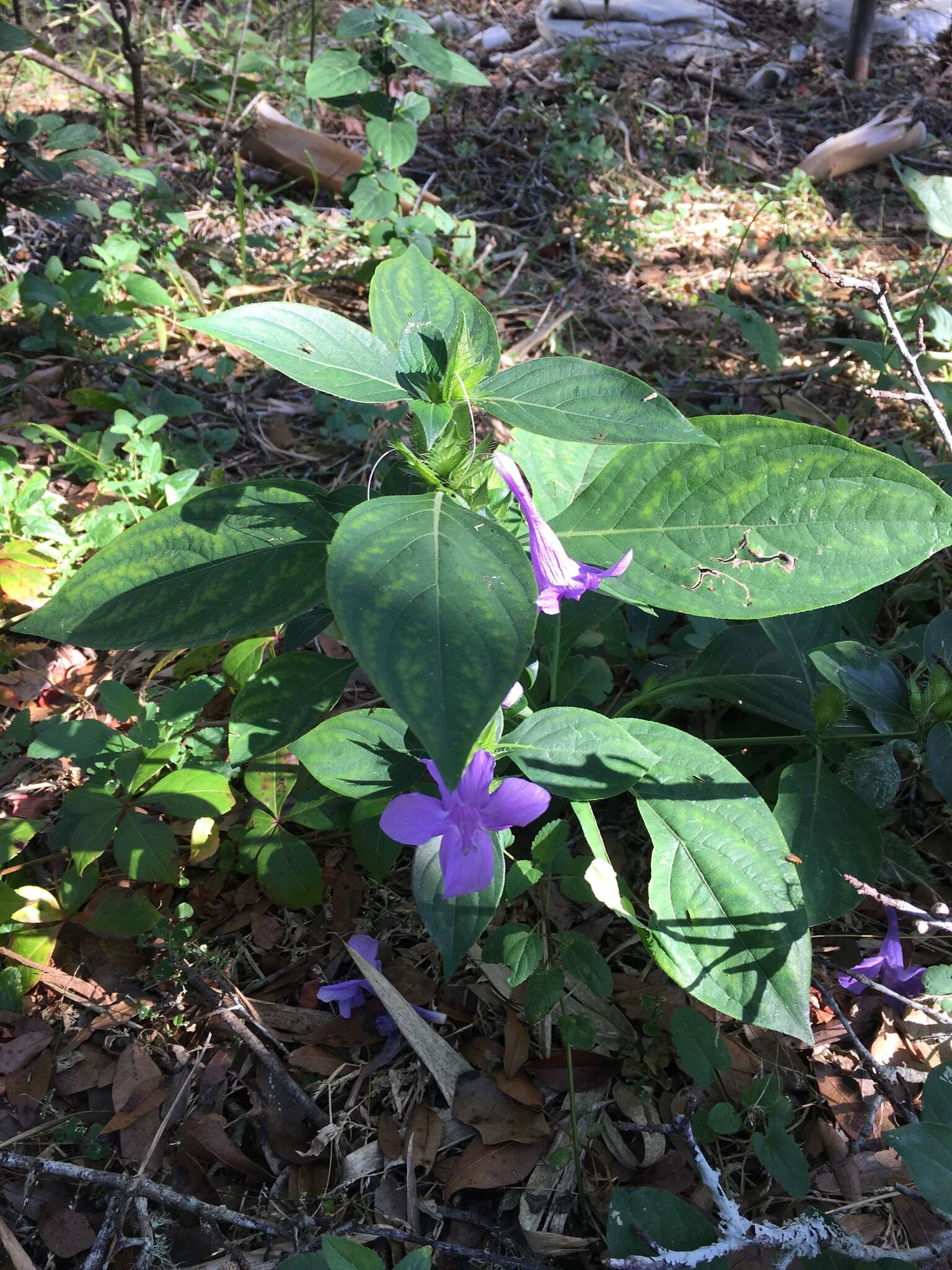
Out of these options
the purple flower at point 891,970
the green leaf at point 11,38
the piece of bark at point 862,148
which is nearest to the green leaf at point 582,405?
the purple flower at point 891,970

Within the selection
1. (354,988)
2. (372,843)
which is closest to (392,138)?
(372,843)

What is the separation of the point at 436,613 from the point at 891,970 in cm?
117

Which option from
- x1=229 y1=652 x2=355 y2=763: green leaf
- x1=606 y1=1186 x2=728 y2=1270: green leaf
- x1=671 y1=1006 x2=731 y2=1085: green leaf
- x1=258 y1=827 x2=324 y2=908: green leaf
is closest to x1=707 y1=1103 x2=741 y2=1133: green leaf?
x1=671 y1=1006 x2=731 y2=1085: green leaf

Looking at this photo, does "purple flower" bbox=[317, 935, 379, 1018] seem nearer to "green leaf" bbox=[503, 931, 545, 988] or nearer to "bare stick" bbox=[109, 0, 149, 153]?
"green leaf" bbox=[503, 931, 545, 988]

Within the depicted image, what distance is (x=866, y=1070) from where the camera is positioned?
1.50 meters

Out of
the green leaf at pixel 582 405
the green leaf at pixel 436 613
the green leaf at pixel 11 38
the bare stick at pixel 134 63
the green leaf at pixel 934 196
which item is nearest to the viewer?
the green leaf at pixel 436 613

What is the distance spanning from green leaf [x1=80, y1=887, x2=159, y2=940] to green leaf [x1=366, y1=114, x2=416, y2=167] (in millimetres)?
2541

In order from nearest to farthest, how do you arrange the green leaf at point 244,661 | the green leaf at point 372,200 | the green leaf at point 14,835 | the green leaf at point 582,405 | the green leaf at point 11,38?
the green leaf at point 582,405, the green leaf at point 14,835, the green leaf at point 244,661, the green leaf at point 11,38, the green leaf at point 372,200

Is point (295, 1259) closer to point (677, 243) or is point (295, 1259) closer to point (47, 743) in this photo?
point (47, 743)

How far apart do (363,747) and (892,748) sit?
92 centimetres

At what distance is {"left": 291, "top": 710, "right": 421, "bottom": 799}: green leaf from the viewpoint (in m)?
1.42

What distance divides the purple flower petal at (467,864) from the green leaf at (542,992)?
277 mm

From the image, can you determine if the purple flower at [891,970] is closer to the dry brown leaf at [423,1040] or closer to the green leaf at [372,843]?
the dry brown leaf at [423,1040]

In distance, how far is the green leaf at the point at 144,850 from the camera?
1.65m
